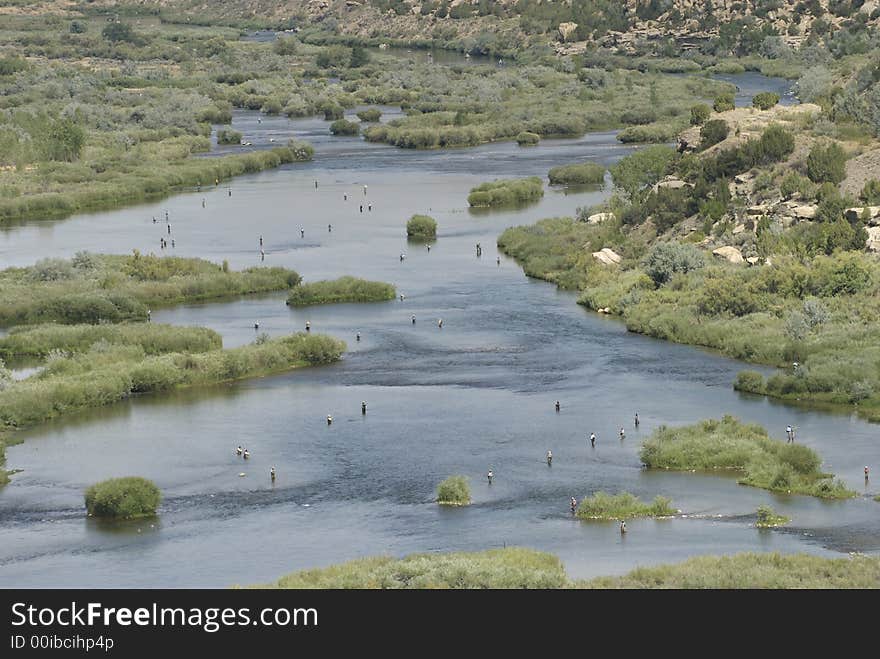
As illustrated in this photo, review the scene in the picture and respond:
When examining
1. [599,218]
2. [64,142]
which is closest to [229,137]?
[64,142]

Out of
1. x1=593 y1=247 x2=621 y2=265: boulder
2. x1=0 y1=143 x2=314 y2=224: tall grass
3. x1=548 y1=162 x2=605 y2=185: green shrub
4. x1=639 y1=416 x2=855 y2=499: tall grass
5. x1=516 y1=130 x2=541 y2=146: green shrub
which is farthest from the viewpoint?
x1=516 y1=130 x2=541 y2=146: green shrub

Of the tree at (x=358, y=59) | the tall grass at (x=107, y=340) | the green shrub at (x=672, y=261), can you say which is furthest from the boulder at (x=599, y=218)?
the tree at (x=358, y=59)

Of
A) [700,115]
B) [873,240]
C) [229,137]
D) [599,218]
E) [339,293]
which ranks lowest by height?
[339,293]

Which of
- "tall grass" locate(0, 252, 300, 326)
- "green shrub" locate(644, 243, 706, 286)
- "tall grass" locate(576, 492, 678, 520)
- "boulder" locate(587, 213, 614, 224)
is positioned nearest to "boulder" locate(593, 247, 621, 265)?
"green shrub" locate(644, 243, 706, 286)

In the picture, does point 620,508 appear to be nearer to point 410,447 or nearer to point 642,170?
point 410,447

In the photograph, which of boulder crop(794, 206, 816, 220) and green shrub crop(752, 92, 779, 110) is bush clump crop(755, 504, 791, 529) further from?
green shrub crop(752, 92, 779, 110)

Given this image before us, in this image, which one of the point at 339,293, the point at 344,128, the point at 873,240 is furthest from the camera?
the point at 344,128

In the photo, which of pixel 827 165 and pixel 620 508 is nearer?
pixel 620 508

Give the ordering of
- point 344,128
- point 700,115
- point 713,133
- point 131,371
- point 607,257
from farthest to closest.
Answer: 1. point 344,128
2. point 700,115
3. point 713,133
4. point 607,257
5. point 131,371
